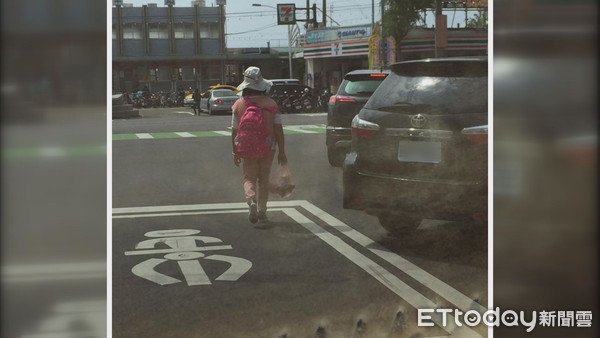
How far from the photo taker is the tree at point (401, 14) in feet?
17.3

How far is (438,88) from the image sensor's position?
5484mm

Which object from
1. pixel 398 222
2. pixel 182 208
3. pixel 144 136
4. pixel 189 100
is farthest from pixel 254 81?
pixel 398 222

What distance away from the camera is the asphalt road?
507cm

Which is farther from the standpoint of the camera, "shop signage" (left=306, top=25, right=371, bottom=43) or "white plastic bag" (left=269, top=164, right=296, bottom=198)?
"white plastic bag" (left=269, top=164, right=296, bottom=198)

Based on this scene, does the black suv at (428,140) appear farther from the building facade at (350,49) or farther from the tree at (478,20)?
the tree at (478,20)

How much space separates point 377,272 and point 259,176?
3.26ft

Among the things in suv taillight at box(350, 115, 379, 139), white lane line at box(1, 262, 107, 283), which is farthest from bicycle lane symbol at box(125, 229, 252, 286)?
suv taillight at box(350, 115, 379, 139)

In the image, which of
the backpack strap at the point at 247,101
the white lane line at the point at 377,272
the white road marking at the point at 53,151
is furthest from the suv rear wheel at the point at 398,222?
the white road marking at the point at 53,151

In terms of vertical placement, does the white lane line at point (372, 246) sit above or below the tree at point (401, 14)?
below

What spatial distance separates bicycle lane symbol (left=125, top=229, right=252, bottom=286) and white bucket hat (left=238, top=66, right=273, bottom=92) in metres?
0.94

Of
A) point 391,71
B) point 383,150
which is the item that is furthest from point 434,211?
point 391,71

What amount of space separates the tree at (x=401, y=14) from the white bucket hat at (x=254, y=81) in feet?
2.56

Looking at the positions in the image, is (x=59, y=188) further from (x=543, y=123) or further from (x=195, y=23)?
(x=543, y=123)

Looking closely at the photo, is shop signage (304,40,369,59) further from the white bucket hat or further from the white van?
the white bucket hat
